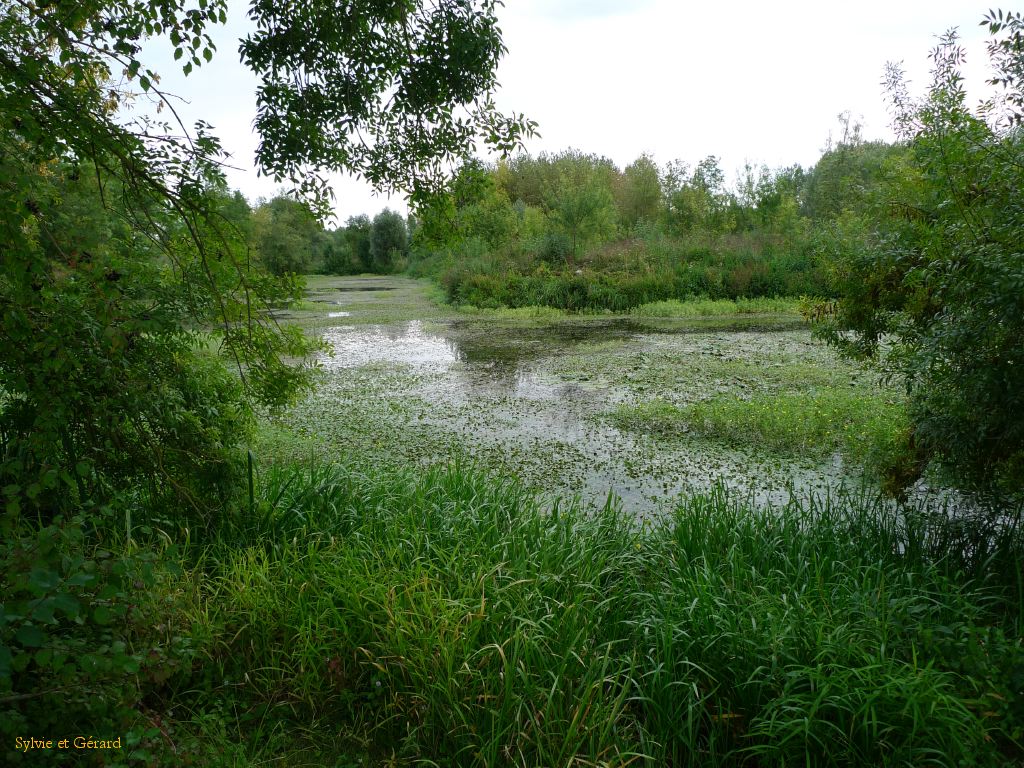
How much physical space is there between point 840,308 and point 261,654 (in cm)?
489

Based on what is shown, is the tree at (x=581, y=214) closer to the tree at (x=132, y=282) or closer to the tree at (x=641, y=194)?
the tree at (x=641, y=194)

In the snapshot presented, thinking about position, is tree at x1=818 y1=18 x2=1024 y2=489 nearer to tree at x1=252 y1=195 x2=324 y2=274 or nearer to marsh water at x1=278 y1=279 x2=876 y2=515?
marsh water at x1=278 y1=279 x2=876 y2=515

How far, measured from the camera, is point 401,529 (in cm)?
393

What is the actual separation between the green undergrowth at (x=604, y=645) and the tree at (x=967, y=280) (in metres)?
0.68

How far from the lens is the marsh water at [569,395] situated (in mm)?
6059

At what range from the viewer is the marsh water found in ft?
19.9

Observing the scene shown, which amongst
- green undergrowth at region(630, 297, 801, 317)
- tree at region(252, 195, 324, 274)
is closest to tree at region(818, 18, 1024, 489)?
green undergrowth at region(630, 297, 801, 317)

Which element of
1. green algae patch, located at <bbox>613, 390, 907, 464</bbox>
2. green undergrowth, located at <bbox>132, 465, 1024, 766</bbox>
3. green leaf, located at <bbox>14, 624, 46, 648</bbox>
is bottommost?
green algae patch, located at <bbox>613, 390, 907, 464</bbox>

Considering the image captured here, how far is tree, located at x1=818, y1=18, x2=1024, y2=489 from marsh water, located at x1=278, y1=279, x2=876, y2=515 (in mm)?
1583

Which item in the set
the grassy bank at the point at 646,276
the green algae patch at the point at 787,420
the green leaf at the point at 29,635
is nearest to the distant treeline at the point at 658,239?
the grassy bank at the point at 646,276

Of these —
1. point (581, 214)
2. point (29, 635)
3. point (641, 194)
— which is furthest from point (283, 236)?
point (29, 635)

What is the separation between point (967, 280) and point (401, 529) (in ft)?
11.2

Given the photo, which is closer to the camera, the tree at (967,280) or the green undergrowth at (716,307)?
the tree at (967,280)

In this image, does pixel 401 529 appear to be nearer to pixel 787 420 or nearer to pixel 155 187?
pixel 155 187
